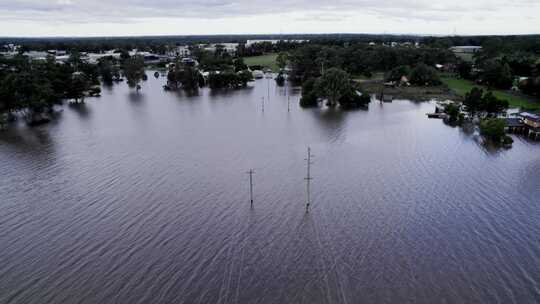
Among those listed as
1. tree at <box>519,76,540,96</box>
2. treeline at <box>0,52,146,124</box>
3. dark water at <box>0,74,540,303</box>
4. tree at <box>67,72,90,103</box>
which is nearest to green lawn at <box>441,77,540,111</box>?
tree at <box>519,76,540,96</box>

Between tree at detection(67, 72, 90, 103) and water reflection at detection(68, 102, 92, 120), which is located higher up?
tree at detection(67, 72, 90, 103)

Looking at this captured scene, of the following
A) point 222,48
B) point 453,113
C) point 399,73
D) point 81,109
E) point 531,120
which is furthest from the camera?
point 222,48

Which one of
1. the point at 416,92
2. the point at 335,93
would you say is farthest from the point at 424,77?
the point at 335,93

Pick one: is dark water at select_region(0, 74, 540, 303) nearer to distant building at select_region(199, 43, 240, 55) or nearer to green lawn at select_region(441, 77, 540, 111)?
green lawn at select_region(441, 77, 540, 111)

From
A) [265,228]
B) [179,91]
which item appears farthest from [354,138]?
[179,91]

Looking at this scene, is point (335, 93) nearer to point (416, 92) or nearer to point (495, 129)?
point (416, 92)
